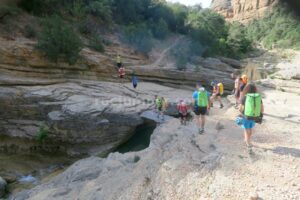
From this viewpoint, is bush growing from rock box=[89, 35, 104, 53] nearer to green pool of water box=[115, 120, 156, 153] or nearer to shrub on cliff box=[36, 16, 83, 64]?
shrub on cliff box=[36, 16, 83, 64]

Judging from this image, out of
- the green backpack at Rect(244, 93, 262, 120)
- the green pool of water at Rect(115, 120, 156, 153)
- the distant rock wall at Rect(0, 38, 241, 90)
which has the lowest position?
the green pool of water at Rect(115, 120, 156, 153)

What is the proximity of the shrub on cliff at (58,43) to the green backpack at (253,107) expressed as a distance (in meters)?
15.2

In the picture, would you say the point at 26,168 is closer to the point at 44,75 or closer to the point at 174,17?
the point at 44,75

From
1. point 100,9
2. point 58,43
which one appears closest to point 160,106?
point 58,43

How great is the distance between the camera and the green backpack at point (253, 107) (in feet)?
22.9

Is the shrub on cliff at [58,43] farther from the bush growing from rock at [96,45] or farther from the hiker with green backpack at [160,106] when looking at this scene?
the hiker with green backpack at [160,106]

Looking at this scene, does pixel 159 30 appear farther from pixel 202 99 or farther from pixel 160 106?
pixel 202 99

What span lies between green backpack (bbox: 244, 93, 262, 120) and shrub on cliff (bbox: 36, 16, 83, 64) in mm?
15202

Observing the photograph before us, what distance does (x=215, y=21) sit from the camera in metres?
40.6

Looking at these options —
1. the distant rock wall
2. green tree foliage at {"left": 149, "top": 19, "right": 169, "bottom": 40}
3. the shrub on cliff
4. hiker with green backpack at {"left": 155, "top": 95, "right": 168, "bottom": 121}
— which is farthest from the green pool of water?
green tree foliage at {"left": 149, "top": 19, "right": 169, "bottom": 40}

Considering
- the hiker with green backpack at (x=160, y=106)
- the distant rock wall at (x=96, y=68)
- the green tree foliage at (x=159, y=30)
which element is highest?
the green tree foliage at (x=159, y=30)

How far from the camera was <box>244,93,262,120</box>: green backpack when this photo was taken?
698 centimetres

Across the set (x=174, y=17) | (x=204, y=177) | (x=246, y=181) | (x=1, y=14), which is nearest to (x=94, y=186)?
(x=204, y=177)

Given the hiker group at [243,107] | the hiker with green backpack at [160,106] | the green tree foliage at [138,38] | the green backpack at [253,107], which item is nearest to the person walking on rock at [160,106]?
the hiker with green backpack at [160,106]
